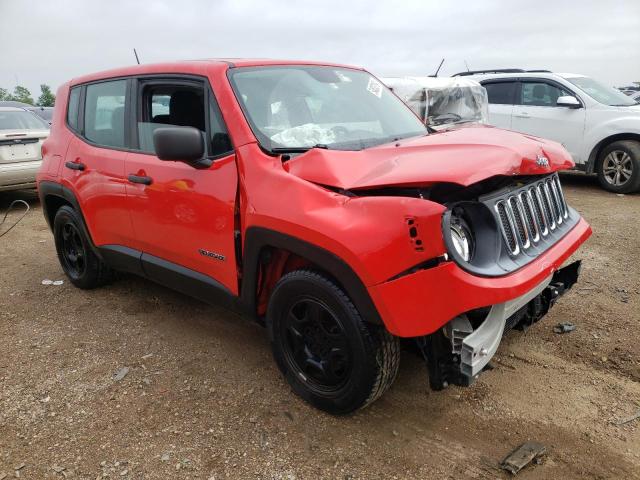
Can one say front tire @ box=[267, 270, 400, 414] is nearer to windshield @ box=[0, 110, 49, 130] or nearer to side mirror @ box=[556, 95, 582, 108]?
side mirror @ box=[556, 95, 582, 108]

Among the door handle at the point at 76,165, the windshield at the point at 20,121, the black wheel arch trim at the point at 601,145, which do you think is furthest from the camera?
the windshield at the point at 20,121

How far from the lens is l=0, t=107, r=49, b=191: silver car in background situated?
7.63 metres

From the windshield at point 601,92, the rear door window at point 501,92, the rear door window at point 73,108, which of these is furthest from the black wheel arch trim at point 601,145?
the rear door window at point 73,108

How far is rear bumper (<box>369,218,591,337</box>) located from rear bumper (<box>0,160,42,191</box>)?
707 cm

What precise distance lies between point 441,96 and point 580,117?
2283mm

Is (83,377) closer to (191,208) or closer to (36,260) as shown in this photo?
(191,208)

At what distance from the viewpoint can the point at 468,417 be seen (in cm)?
269

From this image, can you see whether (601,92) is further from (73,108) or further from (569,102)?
(73,108)

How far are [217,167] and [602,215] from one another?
5.66 metres

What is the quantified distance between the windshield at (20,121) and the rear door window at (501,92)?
7.88 metres

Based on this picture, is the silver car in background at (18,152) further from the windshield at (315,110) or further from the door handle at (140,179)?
the windshield at (315,110)

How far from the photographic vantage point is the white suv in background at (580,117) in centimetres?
784

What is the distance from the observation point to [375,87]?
12.3 ft

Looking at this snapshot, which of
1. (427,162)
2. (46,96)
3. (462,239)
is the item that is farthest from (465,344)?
(46,96)
